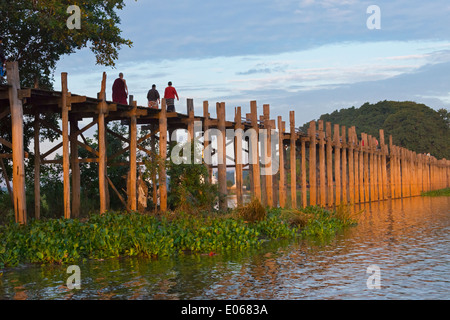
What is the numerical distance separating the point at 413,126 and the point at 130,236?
7104 cm

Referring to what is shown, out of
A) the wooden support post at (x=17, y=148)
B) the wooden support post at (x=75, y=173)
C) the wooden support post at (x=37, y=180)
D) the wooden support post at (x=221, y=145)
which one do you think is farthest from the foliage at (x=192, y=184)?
the wooden support post at (x=17, y=148)

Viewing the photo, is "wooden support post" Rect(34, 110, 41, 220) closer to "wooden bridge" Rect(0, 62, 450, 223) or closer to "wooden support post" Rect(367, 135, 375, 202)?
"wooden bridge" Rect(0, 62, 450, 223)

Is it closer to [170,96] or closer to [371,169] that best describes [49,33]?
[170,96]

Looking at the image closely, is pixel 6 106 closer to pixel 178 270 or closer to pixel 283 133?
pixel 178 270

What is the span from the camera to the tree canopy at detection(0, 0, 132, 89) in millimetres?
20422

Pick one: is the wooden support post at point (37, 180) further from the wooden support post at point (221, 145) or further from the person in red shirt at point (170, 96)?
the wooden support post at point (221, 145)

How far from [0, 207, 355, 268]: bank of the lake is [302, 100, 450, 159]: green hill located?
6562cm

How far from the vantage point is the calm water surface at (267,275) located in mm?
10125

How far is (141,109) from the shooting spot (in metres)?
19.5

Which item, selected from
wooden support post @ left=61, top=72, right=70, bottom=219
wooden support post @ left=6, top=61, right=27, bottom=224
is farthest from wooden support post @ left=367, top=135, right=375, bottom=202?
wooden support post @ left=6, top=61, right=27, bottom=224

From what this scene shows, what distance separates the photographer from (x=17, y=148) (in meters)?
15.2

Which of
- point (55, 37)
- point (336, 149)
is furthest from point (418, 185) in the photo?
point (55, 37)

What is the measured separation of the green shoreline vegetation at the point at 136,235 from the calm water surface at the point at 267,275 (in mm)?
453
